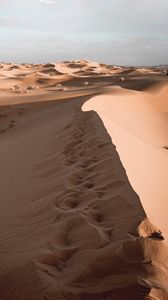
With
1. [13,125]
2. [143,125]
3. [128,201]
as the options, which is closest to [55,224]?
[128,201]

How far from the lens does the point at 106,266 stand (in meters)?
2.50

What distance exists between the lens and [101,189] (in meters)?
3.92

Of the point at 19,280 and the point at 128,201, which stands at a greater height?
the point at 128,201

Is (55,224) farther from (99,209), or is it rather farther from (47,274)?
(47,274)

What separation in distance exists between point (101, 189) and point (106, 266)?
4.80ft

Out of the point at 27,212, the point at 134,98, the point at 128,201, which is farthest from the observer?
the point at 134,98

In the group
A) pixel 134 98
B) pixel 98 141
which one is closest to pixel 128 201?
pixel 98 141

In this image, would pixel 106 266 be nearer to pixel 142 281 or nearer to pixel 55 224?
pixel 142 281

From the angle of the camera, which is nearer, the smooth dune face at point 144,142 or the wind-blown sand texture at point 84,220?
the wind-blown sand texture at point 84,220

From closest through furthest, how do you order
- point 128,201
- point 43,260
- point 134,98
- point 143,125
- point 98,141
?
point 43,260 → point 128,201 → point 98,141 → point 143,125 → point 134,98

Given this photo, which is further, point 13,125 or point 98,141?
point 13,125

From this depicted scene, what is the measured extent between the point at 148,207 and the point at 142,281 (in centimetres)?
112

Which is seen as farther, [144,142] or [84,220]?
[144,142]

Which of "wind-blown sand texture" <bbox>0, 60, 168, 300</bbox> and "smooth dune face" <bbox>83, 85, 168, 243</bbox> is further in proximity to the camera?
"smooth dune face" <bbox>83, 85, 168, 243</bbox>
